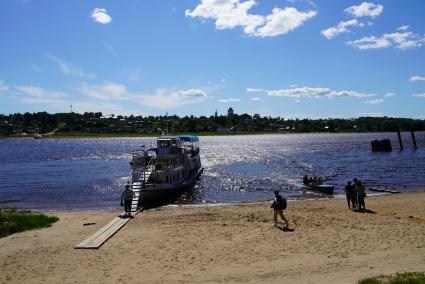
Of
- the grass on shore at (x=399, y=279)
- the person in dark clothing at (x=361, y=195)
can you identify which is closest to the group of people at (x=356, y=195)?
the person in dark clothing at (x=361, y=195)

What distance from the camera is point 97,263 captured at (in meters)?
16.8

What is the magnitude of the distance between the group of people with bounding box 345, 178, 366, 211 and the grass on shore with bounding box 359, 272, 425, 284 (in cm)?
1486

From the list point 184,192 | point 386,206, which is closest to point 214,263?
point 386,206

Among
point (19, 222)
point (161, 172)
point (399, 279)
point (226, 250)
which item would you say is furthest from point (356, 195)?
point (19, 222)

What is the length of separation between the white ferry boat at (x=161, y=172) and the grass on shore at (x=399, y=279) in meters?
23.7

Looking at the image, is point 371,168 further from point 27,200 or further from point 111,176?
point 27,200

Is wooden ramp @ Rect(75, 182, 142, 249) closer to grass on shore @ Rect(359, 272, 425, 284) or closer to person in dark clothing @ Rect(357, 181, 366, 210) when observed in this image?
grass on shore @ Rect(359, 272, 425, 284)

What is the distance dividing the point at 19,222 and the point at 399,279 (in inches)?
766

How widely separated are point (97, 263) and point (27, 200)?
28.6 metres

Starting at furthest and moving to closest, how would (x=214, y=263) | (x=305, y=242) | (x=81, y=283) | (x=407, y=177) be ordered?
(x=407, y=177), (x=305, y=242), (x=214, y=263), (x=81, y=283)

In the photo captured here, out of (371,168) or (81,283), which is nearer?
(81,283)

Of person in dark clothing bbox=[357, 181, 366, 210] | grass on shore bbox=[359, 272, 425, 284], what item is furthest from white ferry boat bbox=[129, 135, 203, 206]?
grass on shore bbox=[359, 272, 425, 284]

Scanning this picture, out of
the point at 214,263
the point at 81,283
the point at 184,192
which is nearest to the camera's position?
the point at 81,283

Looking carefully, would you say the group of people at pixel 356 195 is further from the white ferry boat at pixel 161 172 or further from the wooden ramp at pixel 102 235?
the white ferry boat at pixel 161 172
